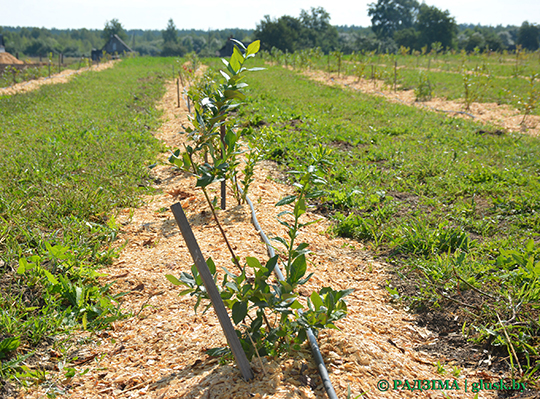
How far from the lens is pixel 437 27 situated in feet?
174

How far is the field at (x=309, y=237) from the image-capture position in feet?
6.76

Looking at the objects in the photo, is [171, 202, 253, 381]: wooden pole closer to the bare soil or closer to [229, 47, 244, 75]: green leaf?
Result: [229, 47, 244, 75]: green leaf

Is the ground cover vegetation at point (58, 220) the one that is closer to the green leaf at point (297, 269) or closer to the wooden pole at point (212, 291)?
the wooden pole at point (212, 291)

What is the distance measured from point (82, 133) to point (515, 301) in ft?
22.5

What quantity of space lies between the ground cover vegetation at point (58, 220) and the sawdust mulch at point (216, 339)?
→ 190 millimetres

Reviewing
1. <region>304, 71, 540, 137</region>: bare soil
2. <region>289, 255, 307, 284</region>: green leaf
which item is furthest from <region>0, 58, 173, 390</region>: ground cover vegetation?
<region>304, 71, 540, 137</region>: bare soil

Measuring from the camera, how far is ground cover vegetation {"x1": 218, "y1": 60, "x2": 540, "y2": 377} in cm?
232

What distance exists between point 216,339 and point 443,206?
127 inches

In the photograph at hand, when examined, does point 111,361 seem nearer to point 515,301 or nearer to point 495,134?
point 515,301

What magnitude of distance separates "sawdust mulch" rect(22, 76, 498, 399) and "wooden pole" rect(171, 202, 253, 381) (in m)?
0.15

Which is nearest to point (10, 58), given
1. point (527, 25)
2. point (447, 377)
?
point (447, 377)

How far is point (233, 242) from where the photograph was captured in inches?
127

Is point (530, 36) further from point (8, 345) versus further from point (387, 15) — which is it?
point (8, 345)

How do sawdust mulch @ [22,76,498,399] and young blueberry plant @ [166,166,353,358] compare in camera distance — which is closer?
young blueberry plant @ [166,166,353,358]
